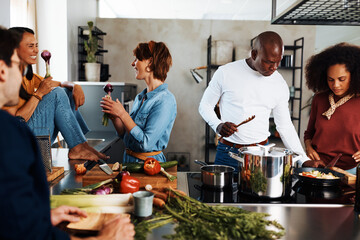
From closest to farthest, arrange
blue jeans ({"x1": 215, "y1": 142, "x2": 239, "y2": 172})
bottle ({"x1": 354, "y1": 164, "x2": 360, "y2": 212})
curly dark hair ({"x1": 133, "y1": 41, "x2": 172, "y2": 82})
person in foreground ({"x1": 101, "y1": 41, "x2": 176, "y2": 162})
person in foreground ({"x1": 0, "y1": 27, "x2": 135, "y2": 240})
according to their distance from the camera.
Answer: person in foreground ({"x1": 0, "y1": 27, "x2": 135, "y2": 240}) → bottle ({"x1": 354, "y1": 164, "x2": 360, "y2": 212}) → person in foreground ({"x1": 101, "y1": 41, "x2": 176, "y2": 162}) → curly dark hair ({"x1": 133, "y1": 41, "x2": 172, "y2": 82}) → blue jeans ({"x1": 215, "y1": 142, "x2": 239, "y2": 172})

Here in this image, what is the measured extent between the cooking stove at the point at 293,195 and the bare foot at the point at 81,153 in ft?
2.83

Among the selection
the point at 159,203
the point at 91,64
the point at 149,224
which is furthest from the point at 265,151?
the point at 91,64

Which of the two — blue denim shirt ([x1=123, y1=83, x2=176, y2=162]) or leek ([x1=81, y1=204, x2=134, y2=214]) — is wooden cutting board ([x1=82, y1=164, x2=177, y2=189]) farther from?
blue denim shirt ([x1=123, y1=83, x2=176, y2=162])

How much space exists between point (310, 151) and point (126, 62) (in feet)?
12.4

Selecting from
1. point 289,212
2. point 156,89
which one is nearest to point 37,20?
point 156,89

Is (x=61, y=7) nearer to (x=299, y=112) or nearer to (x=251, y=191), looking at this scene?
(x=251, y=191)

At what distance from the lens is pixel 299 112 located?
524cm

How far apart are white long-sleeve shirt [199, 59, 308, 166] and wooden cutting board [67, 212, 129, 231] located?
4.59 feet

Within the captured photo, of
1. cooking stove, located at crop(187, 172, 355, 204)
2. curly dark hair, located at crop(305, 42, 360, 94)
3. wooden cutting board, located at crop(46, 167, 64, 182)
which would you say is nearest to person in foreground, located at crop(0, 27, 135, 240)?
cooking stove, located at crop(187, 172, 355, 204)

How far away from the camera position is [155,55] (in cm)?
214

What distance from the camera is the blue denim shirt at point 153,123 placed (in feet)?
6.50

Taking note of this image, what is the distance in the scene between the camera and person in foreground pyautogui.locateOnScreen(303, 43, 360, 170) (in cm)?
219

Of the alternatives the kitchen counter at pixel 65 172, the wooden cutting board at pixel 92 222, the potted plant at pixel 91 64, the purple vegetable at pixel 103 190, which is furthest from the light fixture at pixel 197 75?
the wooden cutting board at pixel 92 222

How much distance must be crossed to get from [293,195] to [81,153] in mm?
1454
